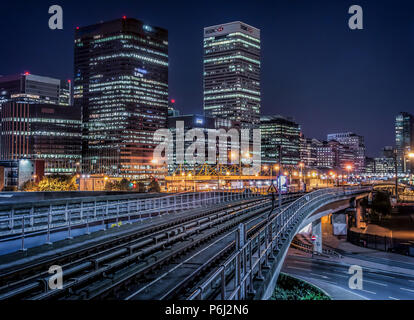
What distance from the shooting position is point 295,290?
2811 centimetres

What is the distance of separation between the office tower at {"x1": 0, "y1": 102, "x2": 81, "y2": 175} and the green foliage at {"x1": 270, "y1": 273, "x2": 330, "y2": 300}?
524 ft

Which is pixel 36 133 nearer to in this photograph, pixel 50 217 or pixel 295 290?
pixel 295 290

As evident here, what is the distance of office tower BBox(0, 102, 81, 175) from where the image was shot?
167 meters

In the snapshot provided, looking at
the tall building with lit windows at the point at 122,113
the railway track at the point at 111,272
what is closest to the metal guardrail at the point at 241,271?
the railway track at the point at 111,272

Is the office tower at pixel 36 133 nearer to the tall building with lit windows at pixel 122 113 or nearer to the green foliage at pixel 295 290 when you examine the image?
the tall building with lit windows at pixel 122 113

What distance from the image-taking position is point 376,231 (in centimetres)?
6266

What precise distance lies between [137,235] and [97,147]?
185 metres

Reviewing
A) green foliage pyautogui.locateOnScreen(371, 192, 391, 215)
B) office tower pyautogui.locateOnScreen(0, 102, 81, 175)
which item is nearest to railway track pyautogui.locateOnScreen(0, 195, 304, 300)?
green foliage pyautogui.locateOnScreen(371, 192, 391, 215)

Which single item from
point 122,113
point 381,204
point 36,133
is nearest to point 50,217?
point 381,204

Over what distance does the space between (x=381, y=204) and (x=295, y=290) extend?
199 feet

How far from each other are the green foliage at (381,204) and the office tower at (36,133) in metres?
141

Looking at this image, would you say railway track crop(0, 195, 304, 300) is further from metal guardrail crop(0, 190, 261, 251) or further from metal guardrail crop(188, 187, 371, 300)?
metal guardrail crop(0, 190, 261, 251)
